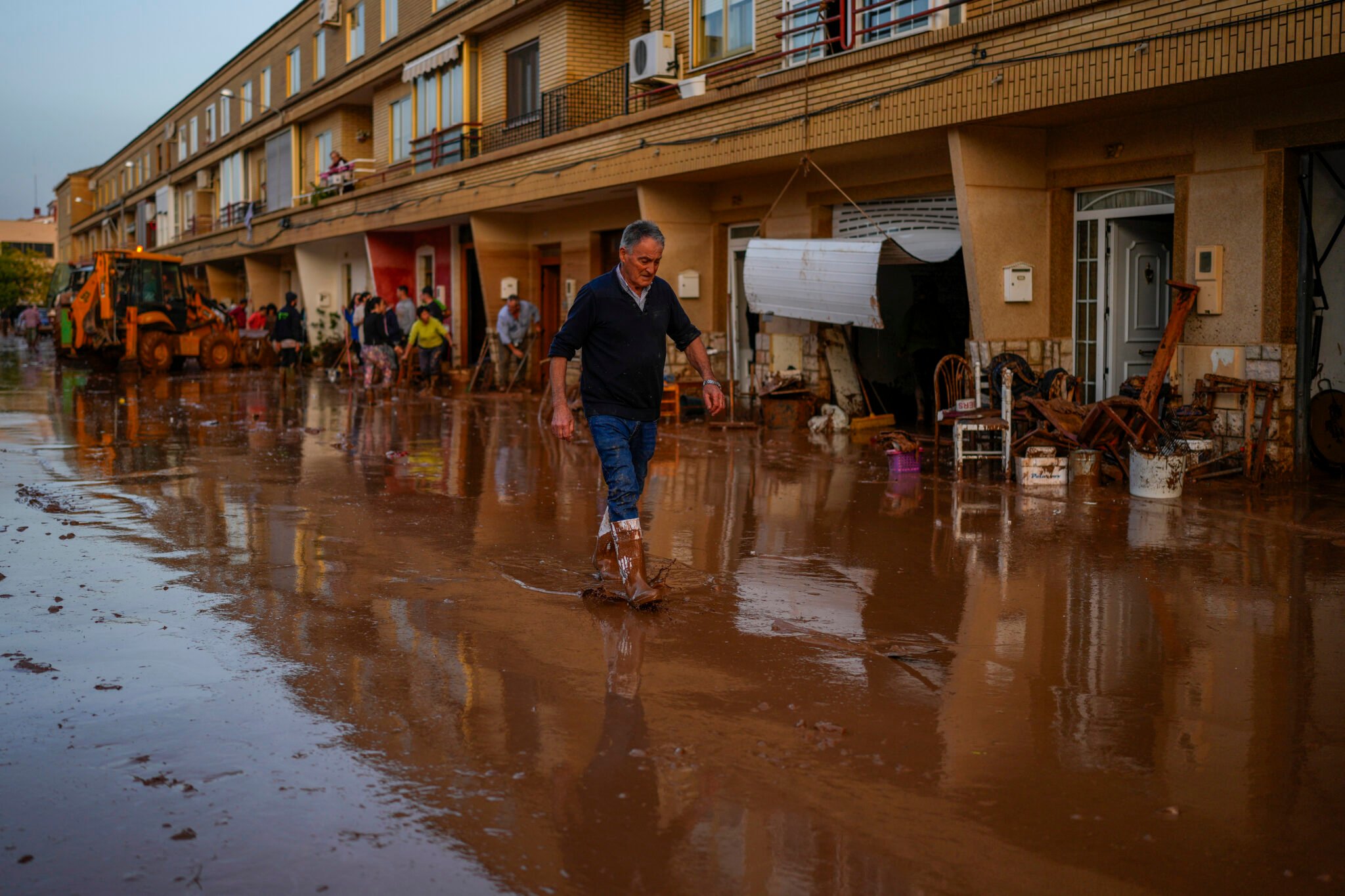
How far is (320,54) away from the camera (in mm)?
35031

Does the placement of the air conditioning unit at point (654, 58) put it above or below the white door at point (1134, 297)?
above

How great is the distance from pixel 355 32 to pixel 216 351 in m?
8.78

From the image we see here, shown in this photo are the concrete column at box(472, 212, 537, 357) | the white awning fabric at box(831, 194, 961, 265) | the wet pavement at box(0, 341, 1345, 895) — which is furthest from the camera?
the concrete column at box(472, 212, 537, 357)

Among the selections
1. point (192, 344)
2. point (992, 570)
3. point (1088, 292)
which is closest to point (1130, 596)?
point (992, 570)

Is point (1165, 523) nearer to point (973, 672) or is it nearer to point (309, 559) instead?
point (973, 672)

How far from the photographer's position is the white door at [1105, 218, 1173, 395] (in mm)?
12977

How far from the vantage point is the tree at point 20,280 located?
78375mm

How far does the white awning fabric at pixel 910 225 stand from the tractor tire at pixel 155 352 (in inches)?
734

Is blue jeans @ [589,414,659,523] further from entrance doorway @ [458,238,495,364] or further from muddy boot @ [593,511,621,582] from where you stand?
entrance doorway @ [458,238,495,364]

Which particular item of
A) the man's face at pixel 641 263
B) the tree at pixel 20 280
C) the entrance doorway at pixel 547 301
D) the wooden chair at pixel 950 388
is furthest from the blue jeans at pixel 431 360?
the tree at pixel 20 280

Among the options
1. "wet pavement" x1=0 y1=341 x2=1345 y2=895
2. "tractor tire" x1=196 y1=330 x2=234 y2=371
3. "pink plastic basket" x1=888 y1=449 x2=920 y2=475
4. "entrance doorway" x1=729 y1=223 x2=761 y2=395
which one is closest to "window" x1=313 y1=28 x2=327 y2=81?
"tractor tire" x1=196 y1=330 x2=234 y2=371

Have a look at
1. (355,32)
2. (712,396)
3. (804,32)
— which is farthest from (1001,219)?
(355,32)

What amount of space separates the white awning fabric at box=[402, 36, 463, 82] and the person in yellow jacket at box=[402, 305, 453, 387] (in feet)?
18.7

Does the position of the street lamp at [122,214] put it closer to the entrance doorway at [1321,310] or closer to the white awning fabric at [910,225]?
the white awning fabric at [910,225]
